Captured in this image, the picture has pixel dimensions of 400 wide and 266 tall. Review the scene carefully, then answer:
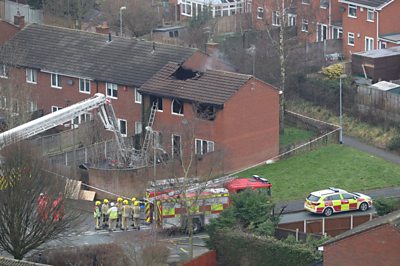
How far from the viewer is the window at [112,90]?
235 feet

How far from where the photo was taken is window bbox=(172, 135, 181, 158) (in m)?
65.4

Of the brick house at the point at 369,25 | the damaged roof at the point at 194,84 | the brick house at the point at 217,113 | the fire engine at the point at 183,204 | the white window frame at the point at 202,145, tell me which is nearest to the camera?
the fire engine at the point at 183,204

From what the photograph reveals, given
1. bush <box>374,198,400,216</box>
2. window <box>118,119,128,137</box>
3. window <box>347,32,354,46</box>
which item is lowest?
bush <box>374,198,400,216</box>

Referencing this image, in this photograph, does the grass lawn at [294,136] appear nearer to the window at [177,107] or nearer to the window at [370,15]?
the window at [177,107]

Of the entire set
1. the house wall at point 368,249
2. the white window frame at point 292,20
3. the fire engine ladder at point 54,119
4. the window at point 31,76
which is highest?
the white window frame at point 292,20

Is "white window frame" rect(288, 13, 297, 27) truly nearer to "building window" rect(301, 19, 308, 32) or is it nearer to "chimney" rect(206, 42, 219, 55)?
"building window" rect(301, 19, 308, 32)

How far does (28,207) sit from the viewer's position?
179 feet

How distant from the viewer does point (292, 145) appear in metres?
69.9

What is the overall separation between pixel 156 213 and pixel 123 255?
6030mm

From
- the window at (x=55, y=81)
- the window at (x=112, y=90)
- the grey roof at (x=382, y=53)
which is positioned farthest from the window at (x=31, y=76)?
the grey roof at (x=382, y=53)

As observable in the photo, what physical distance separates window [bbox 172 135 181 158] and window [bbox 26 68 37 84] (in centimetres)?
1023

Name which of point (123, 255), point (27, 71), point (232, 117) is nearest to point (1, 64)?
point (27, 71)

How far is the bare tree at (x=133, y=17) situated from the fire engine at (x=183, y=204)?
27772 mm

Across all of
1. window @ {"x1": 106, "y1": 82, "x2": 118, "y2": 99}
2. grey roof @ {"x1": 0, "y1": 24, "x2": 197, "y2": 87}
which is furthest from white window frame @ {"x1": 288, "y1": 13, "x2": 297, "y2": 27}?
window @ {"x1": 106, "y1": 82, "x2": 118, "y2": 99}
